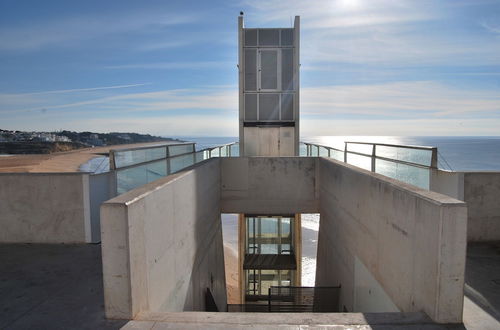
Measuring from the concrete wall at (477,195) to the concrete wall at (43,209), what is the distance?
6678 mm

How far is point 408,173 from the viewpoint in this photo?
22.2 feet

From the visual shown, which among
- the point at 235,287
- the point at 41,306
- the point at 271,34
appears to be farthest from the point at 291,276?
the point at 41,306

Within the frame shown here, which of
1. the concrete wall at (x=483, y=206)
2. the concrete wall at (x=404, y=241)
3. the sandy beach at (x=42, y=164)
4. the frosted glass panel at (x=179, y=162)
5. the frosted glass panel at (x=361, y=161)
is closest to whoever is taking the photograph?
the concrete wall at (x=404, y=241)

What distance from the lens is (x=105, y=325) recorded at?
3936 mm

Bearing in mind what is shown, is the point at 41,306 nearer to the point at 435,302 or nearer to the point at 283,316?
the point at 283,316

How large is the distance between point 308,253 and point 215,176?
20.9 metres

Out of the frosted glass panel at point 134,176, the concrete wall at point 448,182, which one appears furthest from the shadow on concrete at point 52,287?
the concrete wall at point 448,182

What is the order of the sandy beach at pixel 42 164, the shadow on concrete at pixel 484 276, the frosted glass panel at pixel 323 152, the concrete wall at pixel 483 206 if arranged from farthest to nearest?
the sandy beach at pixel 42 164
the frosted glass panel at pixel 323 152
the concrete wall at pixel 483 206
the shadow on concrete at pixel 484 276

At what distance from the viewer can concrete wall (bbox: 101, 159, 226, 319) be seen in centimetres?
393

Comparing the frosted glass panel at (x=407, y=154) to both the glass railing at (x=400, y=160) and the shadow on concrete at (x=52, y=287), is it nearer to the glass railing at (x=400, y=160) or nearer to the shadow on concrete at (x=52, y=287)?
the glass railing at (x=400, y=160)

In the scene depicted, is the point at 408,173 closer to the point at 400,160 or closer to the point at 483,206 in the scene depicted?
the point at 400,160

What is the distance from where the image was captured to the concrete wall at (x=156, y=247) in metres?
3.93

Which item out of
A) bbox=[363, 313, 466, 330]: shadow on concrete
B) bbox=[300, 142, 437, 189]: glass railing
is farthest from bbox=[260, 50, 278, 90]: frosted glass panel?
bbox=[363, 313, 466, 330]: shadow on concrete

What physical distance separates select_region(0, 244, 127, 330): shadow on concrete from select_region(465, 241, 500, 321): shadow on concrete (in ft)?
14.0
